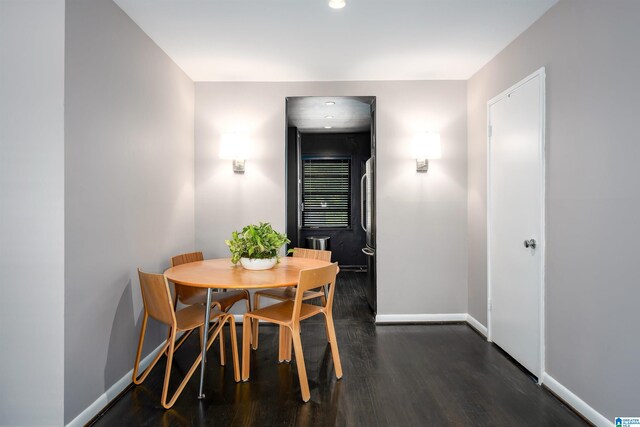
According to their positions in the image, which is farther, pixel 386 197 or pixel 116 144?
pixel 386 197

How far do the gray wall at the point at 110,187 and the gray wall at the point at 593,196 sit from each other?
9.51 ft

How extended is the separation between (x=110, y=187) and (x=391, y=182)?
2.57 meters

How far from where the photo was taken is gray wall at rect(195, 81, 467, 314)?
3730 millimetres

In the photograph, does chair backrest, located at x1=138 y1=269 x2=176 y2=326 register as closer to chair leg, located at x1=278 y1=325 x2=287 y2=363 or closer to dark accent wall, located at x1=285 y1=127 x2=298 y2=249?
chair leg, located at x1=278 y1=325 x2=287 y2=363

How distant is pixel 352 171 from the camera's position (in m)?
6.52

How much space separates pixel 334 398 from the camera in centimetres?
226

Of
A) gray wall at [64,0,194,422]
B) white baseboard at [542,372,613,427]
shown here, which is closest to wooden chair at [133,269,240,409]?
gray wall at [64,0,194,422]

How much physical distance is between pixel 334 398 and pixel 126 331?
148cm

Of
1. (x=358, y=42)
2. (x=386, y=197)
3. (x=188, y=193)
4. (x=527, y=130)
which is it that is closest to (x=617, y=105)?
(x=527, y=130)

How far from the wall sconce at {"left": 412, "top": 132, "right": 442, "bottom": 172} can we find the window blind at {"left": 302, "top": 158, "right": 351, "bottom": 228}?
2898 millimetres

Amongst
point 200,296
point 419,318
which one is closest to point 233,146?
point 200,296

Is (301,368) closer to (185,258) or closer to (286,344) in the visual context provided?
(286,344)

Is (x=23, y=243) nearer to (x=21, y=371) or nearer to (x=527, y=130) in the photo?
(x=21, y=371)

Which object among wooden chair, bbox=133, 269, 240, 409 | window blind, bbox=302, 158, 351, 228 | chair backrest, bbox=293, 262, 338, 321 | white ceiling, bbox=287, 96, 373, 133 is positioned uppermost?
white ceiling, bbox=287, 96, 373, 133
